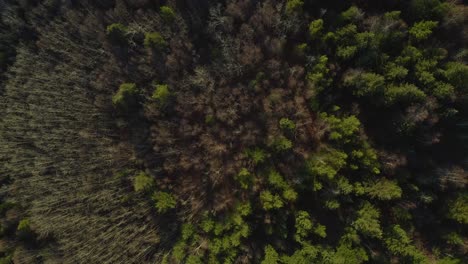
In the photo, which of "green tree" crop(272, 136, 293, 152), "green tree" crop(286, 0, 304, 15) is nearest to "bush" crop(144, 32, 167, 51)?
"green tree" crop(286, 0, 304, 15)

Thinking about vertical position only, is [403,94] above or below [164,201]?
above

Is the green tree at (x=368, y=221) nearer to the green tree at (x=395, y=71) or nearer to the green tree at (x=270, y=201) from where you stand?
the green tree at (x=270, y=201)

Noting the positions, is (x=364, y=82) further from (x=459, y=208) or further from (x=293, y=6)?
(x=459, y=208)

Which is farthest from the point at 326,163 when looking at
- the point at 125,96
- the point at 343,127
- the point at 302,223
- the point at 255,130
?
the point at 125,96

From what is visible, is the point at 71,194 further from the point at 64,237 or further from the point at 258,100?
the point at 258,100

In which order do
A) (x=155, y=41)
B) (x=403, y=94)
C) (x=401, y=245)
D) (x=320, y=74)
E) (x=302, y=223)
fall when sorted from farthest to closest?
(x=155, y=41) → (x=302, y=223) → (x=401, y=245) → (x=320, y=74) → (x=403, y=94)

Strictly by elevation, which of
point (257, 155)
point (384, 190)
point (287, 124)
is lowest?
point (384, 190)
